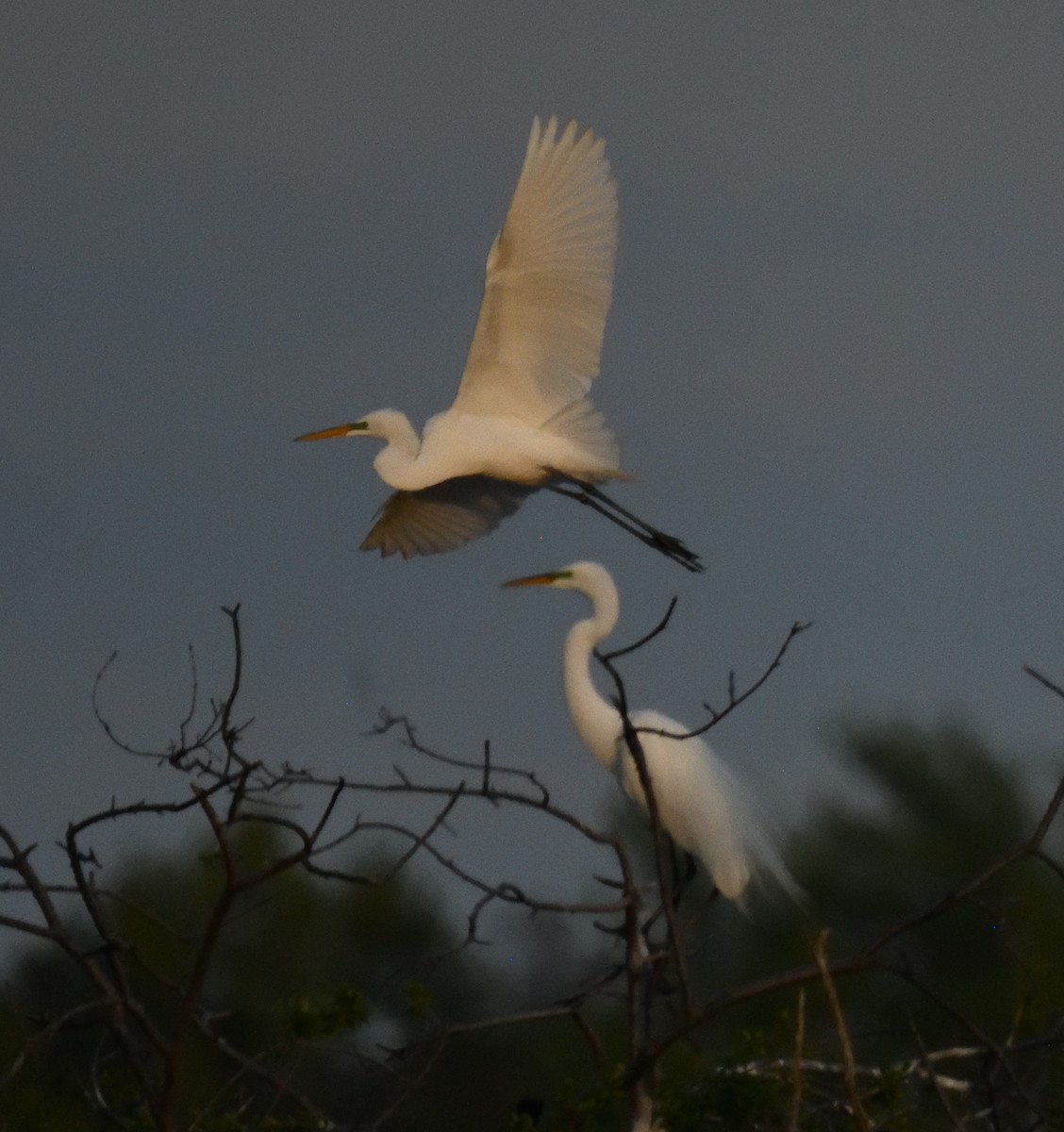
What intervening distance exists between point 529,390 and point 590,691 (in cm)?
88

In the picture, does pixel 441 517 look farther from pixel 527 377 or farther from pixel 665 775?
pixel 665 775

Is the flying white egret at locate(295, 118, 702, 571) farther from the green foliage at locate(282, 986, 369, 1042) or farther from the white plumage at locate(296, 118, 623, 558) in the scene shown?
the green foliage at locate(282, 986, 369, 1042)

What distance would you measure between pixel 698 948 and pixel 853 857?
9896mm

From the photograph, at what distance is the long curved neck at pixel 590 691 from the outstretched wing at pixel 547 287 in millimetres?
598

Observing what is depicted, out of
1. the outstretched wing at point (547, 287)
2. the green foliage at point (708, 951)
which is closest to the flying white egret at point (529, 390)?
the outstretched wing at point (547, 287)

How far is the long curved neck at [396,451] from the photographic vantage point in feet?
18.3

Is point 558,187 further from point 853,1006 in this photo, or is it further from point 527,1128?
point 853,1006

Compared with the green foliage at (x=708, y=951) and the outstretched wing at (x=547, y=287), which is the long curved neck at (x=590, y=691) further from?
the green foliage at (x=708, y=951)

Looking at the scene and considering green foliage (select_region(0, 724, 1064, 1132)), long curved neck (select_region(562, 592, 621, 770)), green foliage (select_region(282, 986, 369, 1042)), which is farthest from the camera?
green foliage (select_region(0, 724, 1064, 1132))

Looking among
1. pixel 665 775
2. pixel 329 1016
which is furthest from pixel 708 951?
pixel 329 1016

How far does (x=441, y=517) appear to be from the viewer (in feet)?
19.6

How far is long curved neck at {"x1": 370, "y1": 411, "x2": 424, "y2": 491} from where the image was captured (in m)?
5.57

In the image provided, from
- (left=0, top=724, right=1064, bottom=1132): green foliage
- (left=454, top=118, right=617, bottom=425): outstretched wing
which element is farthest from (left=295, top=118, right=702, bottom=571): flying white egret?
(left=0, top=724, right=1064, bottom=1132): green foliage

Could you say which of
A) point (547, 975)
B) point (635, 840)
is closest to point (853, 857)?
point (635, 840)
